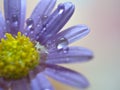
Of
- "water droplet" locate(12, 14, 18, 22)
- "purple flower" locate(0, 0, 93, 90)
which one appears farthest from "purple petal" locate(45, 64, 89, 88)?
"water droplet" locate(12, 14, 18, 22)

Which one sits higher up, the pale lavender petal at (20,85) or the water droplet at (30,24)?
the water droplet at (30,24)

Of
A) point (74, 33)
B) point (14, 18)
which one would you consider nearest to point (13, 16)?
point (14, 18)

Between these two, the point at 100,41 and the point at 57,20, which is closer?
the point at 57,20

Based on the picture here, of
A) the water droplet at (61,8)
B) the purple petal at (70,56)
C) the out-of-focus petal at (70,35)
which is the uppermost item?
the water droplet at (61,8)

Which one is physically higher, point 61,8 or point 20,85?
point 61,8

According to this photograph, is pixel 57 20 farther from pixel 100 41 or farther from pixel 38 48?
pixel 100 41

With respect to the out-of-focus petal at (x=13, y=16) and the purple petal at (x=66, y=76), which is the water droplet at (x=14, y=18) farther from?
the purple petal at (x=66, y=76)

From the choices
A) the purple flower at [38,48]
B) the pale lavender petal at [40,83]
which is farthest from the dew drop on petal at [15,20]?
the pale lavender petal at [40,83]
